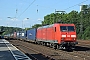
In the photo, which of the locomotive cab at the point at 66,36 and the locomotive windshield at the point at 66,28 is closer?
the locomotive cab at the point at 66,36

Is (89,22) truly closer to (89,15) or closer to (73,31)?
(89,15)

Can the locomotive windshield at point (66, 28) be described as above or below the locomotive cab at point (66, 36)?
above

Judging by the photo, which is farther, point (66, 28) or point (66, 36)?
point (66, 28)

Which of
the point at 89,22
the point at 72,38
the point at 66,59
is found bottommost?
the point at 66,59

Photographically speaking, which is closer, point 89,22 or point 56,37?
point 56,37

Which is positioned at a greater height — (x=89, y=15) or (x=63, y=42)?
(x=89, y=15)

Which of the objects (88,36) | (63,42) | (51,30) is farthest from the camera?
(88,36)

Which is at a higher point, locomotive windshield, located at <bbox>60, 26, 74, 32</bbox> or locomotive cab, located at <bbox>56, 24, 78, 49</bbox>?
locomotive windshield, located at <bbox>60, 26, 74, 32</bbox>

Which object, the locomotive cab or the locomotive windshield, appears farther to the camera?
the locomotive windshield

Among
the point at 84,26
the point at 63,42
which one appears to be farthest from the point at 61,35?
the point at 84,26

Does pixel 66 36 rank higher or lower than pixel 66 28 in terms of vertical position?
lower

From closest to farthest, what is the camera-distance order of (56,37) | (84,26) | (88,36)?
(56,37) → (88,36) → (84,26)

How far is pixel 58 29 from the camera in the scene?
3019 cm

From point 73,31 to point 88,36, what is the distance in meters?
50.8
